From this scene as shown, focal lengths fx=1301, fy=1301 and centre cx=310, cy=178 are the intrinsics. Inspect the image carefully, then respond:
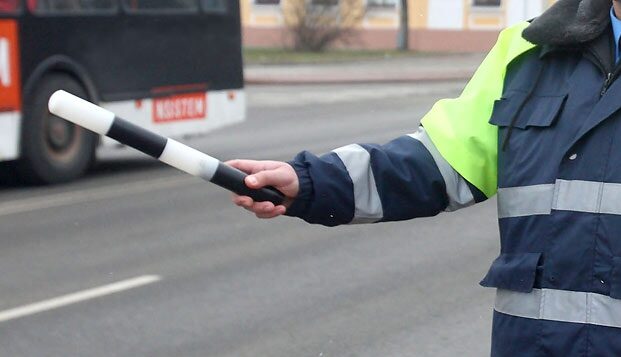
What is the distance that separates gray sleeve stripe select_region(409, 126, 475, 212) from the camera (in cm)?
275

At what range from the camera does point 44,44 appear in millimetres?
12609

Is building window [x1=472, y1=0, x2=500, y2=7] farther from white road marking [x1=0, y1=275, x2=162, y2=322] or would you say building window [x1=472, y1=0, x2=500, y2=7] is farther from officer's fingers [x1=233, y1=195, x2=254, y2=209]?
officer's fingers [x1=233, y1=195, x2=254, y2=209]

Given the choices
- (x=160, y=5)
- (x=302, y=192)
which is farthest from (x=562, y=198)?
(x=160, y=5)

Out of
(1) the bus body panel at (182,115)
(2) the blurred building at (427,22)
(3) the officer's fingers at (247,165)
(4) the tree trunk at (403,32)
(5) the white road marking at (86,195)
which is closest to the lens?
(3) the officer's fingers at (247,165)

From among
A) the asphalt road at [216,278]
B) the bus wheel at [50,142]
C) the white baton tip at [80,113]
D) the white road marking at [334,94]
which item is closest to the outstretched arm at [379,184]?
the white baton tip at [80,113]

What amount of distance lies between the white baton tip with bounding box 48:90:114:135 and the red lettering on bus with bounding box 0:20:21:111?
1015cm

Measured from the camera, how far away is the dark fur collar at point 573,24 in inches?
102

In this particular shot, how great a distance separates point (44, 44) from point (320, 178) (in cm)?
1033

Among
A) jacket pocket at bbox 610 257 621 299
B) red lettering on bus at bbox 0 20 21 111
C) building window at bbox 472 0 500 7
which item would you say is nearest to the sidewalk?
building window at bbox 472 0 500 7

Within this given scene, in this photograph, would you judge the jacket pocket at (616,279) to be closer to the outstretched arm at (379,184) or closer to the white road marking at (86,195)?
the outstretched arm at (379,184)

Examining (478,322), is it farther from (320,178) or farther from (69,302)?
(320,178)

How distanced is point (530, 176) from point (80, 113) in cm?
92

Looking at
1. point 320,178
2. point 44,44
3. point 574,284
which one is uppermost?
point 320,178

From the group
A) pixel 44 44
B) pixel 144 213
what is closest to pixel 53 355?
pixel 144 213
